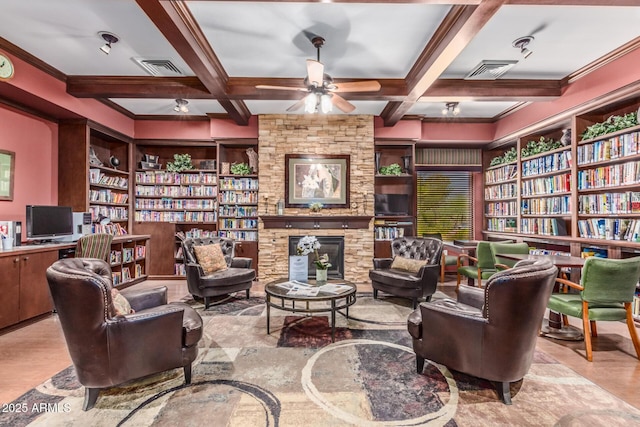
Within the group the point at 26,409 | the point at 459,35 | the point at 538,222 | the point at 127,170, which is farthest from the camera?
the point at 127,170

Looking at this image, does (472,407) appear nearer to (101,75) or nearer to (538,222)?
(538,222)

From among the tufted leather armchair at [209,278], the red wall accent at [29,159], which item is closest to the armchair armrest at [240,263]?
the tufted leather armchair at [209,278]

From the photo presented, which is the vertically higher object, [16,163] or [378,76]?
[378,76]

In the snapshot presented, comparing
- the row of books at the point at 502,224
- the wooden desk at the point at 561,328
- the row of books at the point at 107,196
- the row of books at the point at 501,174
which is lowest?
the wooden desk at the point at 561,328

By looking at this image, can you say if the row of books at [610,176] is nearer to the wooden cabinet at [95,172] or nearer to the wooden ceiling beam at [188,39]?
the wooden ceiling beam at [188,39]

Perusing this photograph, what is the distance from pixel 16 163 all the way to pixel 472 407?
225 inches

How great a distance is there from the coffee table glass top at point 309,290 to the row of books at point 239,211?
2503mm

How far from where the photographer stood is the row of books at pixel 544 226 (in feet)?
14.4

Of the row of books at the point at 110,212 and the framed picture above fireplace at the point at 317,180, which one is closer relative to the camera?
the row of books at the point at 110,212

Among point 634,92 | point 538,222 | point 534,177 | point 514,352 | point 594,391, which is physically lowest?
point 594,391

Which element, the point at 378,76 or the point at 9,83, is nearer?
the point at 9,83

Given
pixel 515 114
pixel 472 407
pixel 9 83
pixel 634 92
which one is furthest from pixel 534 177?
pixel 9 83

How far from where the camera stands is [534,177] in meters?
4.95

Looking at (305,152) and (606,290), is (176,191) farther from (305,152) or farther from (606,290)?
(606,290)
